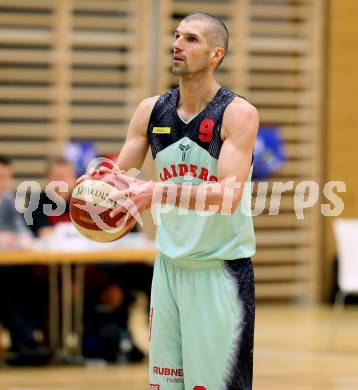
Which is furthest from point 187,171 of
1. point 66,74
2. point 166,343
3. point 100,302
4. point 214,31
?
point 66,74

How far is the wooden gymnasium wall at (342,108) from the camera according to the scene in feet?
41.4

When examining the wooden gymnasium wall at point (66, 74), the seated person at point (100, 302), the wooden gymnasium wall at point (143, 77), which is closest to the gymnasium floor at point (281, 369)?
the seated person at point (100, 302)

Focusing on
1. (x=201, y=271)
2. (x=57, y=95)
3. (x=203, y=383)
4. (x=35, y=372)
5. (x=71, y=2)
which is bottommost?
(x=35, y=372)

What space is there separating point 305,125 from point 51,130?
3201 mm

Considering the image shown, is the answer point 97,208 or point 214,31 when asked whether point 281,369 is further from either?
point 214,31

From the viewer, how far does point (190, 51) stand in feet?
13.5

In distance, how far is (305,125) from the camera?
12.8m

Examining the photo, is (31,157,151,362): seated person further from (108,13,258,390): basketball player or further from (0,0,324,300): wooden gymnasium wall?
(108,13,258,390): basketball player

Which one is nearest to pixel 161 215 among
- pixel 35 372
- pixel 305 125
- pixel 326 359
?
pixel 35 372

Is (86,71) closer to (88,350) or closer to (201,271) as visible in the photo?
(88,350)

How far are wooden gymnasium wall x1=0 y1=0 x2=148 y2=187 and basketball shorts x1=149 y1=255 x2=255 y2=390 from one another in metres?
7.78

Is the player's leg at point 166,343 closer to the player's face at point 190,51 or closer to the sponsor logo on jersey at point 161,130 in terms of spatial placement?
the sponsor logo on jersey at point 161,130

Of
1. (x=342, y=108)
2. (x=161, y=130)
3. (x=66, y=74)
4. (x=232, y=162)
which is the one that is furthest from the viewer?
(x=342, y=108)

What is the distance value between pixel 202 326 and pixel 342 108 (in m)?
8.90
